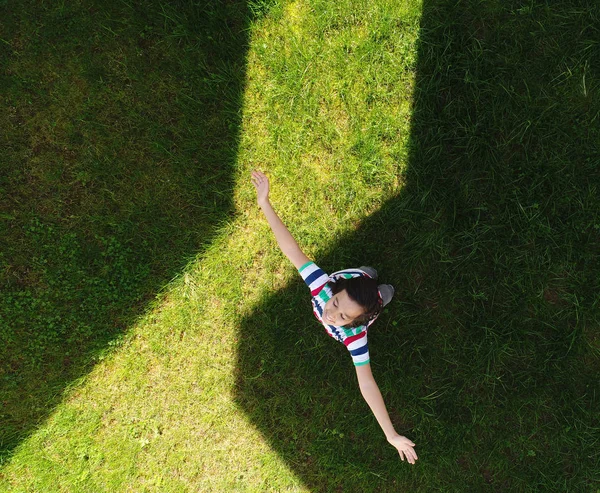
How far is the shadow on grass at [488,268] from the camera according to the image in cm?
330

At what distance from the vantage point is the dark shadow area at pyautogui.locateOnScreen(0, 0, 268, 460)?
3578 mm

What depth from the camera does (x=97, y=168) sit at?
363 centimetres

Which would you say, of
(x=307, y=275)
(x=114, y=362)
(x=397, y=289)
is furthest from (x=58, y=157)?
(x=397, y=289)

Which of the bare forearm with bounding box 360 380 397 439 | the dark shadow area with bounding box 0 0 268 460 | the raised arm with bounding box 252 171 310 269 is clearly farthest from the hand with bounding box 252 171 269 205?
the bare forearm with bounding box 360 380 397 439

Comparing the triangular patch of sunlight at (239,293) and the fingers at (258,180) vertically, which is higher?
the fingers at (258,180)

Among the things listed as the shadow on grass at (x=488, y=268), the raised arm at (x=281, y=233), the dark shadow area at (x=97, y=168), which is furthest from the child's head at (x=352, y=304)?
the dark shadow area at (x=97, y=168)

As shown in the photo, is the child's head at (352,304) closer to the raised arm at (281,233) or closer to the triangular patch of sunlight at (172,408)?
the raised arm at (281,233)

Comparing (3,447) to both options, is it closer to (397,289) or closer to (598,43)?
(397,289)

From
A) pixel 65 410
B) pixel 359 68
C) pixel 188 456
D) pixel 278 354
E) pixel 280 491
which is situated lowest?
pixel 280 491

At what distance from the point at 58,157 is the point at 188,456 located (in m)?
2.86

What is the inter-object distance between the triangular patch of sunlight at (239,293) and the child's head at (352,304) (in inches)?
35.5

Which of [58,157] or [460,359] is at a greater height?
[58,157]

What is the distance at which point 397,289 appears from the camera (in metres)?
3.49

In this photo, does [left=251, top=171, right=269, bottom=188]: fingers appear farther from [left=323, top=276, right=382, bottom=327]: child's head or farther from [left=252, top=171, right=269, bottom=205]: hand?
[left=323, top=276, right=382, bottom=327]: child's head
